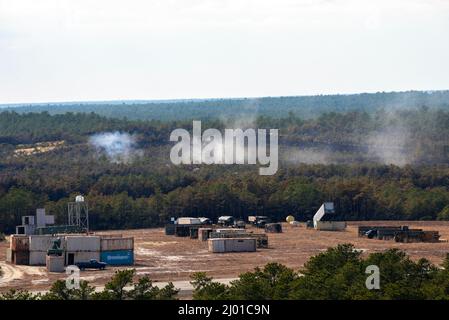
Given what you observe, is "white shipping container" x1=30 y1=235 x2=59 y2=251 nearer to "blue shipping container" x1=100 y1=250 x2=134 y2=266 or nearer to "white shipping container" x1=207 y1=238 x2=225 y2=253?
"blue shipping container" x1=100 y1=250 x2=134 y2=266

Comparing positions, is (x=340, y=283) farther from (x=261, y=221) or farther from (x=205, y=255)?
(x=261, y=221)

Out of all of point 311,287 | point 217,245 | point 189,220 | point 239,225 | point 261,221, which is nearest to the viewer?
point 311,287

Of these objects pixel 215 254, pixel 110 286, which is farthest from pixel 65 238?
pixel 110 286

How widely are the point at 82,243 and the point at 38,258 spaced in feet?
19.2

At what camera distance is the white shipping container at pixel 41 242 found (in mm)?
124931

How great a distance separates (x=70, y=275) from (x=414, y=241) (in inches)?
2145

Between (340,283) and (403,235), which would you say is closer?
(340,283)

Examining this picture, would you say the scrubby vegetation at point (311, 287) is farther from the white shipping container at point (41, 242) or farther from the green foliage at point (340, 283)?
the white shipping container at point (41, 242)

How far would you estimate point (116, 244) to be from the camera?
12581 cm

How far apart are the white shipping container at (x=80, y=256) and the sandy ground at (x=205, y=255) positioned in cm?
300

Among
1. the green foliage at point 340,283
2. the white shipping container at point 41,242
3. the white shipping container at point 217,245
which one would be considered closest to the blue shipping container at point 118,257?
the white shipping container at point 41,242

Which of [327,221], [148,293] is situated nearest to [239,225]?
[327,221]
